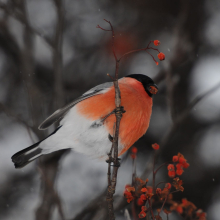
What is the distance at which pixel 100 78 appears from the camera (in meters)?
2.55

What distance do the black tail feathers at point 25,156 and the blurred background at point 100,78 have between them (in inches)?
14.7

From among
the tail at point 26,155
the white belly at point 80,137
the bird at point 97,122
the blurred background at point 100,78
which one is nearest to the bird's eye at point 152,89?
the bird at point 97,122

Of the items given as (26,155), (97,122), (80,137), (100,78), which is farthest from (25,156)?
(100,78)

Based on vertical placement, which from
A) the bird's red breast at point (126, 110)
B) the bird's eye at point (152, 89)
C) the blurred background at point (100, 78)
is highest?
the bird's eye at point (152, 89)

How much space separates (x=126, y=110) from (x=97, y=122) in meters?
0.18

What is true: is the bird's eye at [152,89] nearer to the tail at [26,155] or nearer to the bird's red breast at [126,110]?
the bird's red breast at [126,110]

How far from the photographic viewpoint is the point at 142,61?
274 centimetres

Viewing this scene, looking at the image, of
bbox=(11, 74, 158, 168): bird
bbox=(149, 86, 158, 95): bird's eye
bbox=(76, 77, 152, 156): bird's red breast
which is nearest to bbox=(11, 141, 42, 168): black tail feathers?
bbox=(11, 74, 158, 168): bird

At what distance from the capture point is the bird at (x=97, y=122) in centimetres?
150

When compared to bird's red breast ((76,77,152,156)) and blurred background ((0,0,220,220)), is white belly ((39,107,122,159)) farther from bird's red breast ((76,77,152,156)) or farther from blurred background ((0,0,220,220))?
blurred background ((0,0,220,220))

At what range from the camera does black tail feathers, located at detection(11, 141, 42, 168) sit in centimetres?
157

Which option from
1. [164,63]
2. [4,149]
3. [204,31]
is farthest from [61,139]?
[204,31]

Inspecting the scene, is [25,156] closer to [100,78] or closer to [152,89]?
[152,89]

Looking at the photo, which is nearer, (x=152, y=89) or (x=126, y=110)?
(x=126, y=110)
